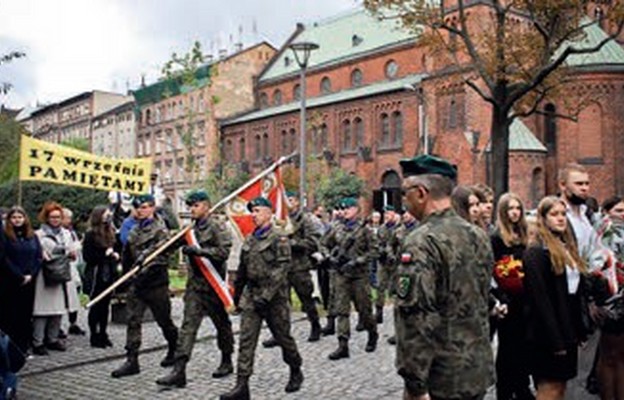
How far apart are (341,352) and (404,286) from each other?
20.0 ft

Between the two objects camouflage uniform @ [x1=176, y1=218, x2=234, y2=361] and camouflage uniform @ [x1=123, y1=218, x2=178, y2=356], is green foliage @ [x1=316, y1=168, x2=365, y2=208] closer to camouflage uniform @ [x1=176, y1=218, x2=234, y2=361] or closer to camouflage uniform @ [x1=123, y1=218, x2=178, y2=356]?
camouflage uniform @ [x1=123, y1=218, x2=178, y2=356]

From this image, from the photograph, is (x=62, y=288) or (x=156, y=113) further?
(x=156, y=113)

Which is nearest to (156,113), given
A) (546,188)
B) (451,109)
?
(451,109)

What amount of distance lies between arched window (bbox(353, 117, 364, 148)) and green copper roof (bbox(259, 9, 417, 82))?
638 centimetres

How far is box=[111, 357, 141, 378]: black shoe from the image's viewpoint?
8664 millimetres

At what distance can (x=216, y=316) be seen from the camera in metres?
8.63

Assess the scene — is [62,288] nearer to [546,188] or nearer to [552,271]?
[552,271]

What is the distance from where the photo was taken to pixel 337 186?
170ft

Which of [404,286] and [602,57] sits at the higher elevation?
[602,57]

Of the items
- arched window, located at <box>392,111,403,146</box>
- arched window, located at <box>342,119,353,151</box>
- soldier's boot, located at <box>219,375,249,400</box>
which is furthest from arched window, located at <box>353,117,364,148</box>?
soldier's boot, located at <box>219,375,249,400</box>

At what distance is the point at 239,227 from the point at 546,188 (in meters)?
39.0

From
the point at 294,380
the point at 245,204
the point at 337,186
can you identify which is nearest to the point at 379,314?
the point at 245,204

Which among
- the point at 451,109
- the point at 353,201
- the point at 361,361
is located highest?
the point at 451,109

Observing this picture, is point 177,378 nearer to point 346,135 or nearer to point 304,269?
point 304,269
